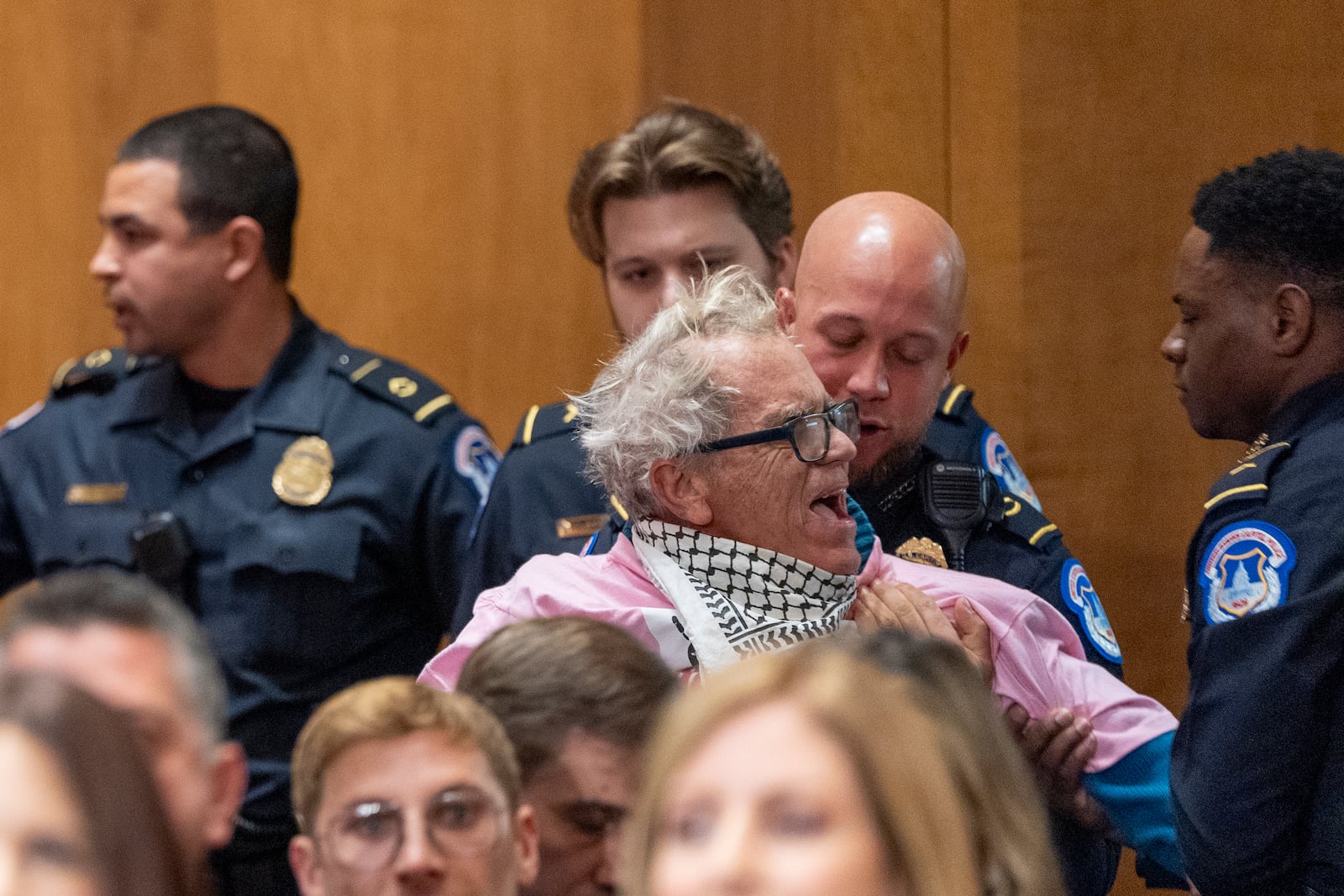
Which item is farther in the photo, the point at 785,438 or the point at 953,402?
the point at 953,402

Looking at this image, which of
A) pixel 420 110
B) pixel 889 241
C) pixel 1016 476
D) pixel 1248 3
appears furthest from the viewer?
pixel 420 110

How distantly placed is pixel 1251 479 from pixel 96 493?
1908 millimetres

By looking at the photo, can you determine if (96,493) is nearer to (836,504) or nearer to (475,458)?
(475,458)

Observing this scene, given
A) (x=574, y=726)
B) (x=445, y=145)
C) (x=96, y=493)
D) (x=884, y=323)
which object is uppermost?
(x=445, y=145)

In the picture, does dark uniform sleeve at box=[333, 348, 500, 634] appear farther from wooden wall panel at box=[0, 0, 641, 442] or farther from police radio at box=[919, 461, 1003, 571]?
police radio at box=[919, 461, 1003, 571]

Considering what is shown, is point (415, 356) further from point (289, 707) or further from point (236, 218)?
point (289, 707)

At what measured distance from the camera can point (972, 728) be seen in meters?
0.99

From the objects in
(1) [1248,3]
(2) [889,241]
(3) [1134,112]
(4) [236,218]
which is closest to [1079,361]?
(3) [1134,112]

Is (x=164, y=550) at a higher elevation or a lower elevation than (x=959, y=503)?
lower

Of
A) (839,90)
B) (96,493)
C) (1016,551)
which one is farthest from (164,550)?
(839,90)

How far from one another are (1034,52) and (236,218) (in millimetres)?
1530

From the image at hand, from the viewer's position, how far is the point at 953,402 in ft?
9.36

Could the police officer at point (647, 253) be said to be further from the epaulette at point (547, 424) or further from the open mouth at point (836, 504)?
the open mouth at point (836, 504)

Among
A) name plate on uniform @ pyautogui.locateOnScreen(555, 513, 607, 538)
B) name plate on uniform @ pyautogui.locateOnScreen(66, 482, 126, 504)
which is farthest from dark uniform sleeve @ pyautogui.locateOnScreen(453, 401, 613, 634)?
name plate on uniform @ pyautogui.locateOnScreen(66, 482, 126, 504)
